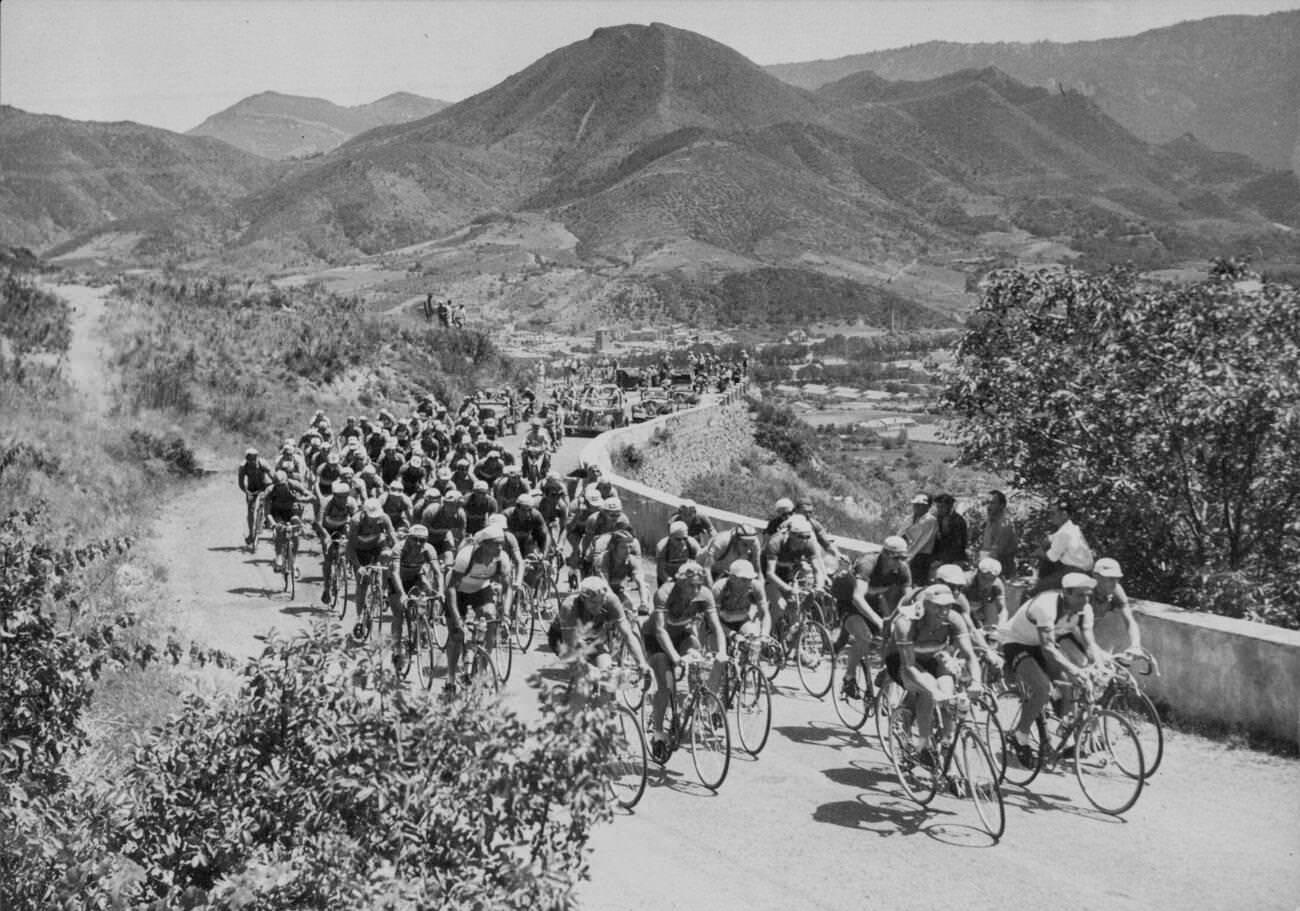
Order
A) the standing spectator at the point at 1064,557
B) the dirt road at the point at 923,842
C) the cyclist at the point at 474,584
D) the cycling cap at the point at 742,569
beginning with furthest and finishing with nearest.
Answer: the cyclist at the point at 474,584 < the standing spectator at the point at 1064,557 < the cycling cap at the point at 742,569 < the dirt road at the point at 923,842

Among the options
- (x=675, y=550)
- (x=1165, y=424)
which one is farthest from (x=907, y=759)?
(x=1165, y=424)

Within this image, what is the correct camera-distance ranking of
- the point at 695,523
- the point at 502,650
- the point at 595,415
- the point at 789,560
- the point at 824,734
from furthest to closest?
the point at 595,415
the point at 502,650
the point at 695,523
the point at 789,560
the point at 824,734

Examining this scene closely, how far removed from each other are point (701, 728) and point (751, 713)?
2.56 ft

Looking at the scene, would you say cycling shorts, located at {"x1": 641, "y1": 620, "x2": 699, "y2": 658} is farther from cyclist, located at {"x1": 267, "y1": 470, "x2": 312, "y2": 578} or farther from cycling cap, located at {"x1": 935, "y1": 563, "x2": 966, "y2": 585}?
cyclist, located at {"x1": 267, "y1": 470, "x2": 312, "y2": 578}

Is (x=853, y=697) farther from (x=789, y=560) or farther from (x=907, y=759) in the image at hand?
(x=789, y=560)

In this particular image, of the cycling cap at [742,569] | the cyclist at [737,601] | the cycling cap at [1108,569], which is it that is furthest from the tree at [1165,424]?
the cycling cap at [742,569]

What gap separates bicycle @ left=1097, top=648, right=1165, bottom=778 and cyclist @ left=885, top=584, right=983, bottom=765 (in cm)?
99

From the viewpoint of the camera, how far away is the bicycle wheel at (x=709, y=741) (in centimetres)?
888

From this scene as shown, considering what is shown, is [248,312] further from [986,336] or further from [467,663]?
[467,663]

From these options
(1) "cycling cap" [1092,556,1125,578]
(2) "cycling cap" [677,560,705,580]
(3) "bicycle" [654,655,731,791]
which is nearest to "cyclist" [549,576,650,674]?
(3) "bicycle" [654,655,731,791]

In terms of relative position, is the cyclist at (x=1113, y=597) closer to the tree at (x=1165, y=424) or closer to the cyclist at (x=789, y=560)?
the cyclist at (x=789, y=560)

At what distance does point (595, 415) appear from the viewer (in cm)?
3959

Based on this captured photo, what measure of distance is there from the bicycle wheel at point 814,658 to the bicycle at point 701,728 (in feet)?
7.84

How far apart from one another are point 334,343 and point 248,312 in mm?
4099
